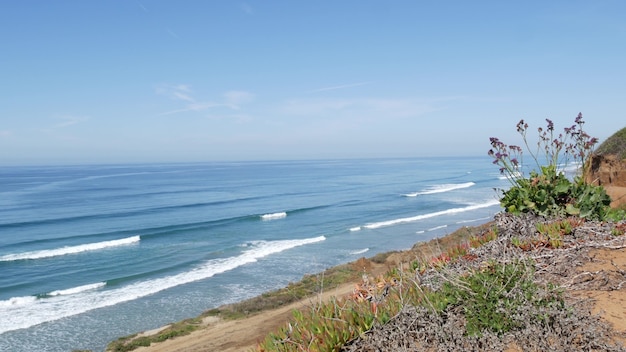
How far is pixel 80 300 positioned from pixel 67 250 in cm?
1122

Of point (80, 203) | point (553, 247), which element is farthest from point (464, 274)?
point (80, 203)

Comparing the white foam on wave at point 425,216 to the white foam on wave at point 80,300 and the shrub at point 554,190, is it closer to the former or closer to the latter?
the white foam on wave at point 80,300

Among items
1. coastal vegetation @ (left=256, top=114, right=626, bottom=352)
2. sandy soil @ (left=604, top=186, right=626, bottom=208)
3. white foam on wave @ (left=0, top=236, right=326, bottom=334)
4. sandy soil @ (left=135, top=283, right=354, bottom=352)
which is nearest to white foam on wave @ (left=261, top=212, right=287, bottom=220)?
white foam on wave @ (left=0, top=236, right=326, bottom=334)

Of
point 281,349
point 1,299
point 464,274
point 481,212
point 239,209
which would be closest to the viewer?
point 281,349

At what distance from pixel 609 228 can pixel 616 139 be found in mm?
18001

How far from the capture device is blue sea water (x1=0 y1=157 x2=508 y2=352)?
58.8 feet

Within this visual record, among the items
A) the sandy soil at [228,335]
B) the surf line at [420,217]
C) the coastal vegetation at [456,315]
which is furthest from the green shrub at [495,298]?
the surf line at [420,217]

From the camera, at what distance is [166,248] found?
97.0ft

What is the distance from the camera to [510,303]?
383 cm

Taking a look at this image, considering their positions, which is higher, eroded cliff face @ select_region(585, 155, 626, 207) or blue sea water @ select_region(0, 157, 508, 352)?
eroded cliff face @ select_region(585, 155, 626, 207)

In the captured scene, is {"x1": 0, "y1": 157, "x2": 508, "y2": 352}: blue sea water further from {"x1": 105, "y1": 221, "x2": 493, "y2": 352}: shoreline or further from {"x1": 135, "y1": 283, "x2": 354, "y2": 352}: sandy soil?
{"x1": 135, "y1": 283, "x2": 354, "y2": 352}: sandy soil

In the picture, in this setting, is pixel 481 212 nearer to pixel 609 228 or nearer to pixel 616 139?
pixel 616 139

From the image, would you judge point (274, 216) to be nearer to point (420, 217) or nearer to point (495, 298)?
point (420, 217)

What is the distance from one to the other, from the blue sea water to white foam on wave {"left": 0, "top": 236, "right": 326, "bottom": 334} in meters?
0.05
